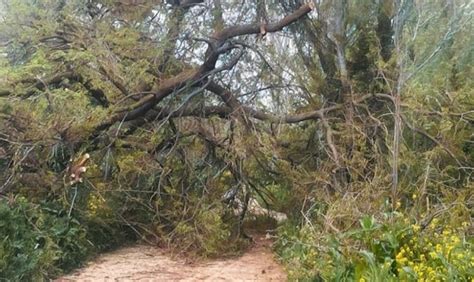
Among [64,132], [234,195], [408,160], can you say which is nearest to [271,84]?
[234,195]

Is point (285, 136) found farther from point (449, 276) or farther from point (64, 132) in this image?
point (449, 276)

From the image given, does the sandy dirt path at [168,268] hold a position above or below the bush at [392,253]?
below

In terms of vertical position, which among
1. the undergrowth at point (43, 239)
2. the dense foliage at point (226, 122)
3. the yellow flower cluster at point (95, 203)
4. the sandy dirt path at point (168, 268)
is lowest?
the sandy dirt path at point (168, 268)

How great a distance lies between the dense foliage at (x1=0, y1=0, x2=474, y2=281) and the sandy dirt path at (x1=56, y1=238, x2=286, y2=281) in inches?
9.0

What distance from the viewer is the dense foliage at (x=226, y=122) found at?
5.84 m

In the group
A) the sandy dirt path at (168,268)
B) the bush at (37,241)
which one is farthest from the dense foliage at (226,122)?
the sandy dirt path at (168,268)

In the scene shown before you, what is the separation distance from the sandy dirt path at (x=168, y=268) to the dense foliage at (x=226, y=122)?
0.75ft

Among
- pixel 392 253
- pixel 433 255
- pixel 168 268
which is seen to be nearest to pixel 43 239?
pixel 168 268

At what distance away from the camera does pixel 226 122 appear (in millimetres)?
7863

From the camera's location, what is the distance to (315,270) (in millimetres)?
5152

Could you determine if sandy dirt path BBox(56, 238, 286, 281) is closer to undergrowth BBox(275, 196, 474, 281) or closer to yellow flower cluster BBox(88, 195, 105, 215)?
yellow flower cluster BBox(88, 195, 105, 215)

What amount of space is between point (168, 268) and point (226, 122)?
251 cm

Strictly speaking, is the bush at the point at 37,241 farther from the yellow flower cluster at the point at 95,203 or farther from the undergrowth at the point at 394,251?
the undergrowth at the point at 394,251

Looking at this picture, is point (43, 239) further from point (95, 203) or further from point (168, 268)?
point (168, 268)
